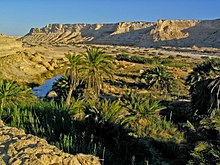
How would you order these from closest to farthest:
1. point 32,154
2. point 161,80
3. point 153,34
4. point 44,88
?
point 32,154 → point 161,80 → point 44,88 → point 153,34

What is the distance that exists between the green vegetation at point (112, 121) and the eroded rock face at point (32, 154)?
1.08 meters

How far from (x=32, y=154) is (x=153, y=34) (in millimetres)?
138645

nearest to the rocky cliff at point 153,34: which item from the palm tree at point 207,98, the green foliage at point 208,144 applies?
the palm tree at point 207,98

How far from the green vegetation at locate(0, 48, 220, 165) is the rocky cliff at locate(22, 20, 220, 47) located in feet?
331

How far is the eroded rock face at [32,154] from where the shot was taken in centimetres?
495

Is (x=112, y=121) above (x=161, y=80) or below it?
above

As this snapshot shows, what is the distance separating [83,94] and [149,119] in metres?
9.95

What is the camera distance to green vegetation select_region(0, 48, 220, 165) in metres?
7.57

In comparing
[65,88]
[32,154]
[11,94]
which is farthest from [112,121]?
[65,88]

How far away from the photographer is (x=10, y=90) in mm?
16094

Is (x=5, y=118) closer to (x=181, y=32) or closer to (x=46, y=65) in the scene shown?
(x=46, y=65)

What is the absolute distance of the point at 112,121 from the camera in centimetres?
1052

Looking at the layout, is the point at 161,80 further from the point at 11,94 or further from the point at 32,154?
the point at 32,154

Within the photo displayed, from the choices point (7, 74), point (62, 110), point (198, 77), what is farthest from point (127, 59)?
point (62, 110)
